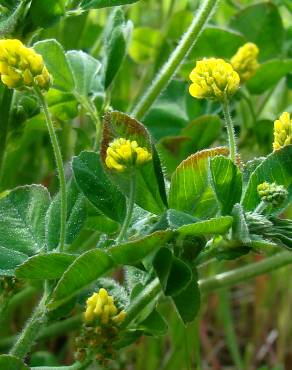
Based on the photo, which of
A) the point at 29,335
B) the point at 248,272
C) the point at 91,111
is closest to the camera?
the point at 29,335

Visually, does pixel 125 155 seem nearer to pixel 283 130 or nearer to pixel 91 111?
pixel 283 130

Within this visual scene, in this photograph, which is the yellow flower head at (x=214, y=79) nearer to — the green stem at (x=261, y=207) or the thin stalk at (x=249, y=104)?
the green stem at (x=261, y=207)

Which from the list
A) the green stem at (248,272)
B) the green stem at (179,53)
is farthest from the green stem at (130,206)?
the green stem at (248,272)

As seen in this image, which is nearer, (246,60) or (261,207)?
(261,207)

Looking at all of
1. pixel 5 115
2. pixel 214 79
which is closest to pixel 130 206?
pixel 214 79

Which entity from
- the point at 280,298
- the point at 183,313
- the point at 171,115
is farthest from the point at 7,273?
the point at 280,298

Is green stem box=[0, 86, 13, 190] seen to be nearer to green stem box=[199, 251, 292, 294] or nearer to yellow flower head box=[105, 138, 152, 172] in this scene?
yellow flower head box=[105, 138, 152, 172]

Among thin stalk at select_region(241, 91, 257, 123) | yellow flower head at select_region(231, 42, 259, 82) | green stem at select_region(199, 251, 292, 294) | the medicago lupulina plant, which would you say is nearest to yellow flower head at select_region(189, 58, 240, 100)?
the medicago lupulina plant

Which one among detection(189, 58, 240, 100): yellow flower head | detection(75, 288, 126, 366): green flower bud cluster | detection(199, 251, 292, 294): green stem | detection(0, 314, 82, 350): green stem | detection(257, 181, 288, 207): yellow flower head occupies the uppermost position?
detection(189, 58, 240, 100): yellow flower head
